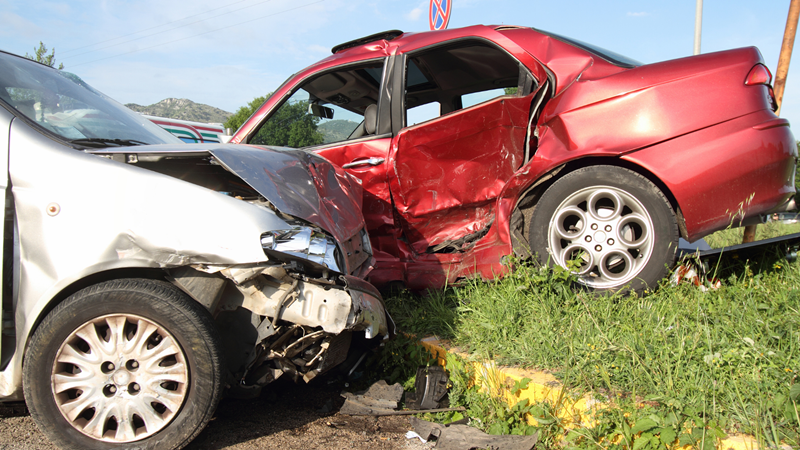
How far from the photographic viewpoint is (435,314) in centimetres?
334

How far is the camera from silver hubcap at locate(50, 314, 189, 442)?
2156 mm

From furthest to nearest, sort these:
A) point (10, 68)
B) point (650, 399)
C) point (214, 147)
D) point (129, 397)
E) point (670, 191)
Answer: point (670, 191), point (10, 68), point (214, 147), point (129, 397), point (650, 399)

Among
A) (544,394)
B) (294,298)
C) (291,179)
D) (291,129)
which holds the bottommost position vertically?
(544,394)

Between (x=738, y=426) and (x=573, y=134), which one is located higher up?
(x=573, y=134)

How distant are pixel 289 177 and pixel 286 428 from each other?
1.31m

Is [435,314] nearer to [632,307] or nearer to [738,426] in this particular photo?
[632,307]

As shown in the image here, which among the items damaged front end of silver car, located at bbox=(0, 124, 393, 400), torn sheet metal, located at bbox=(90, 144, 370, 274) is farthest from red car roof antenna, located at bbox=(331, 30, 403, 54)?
damaged front end of silver car, located at bbox=(0, 124, 393, 400)

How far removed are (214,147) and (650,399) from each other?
2.26 meters

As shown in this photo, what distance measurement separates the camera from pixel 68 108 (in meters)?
2.82

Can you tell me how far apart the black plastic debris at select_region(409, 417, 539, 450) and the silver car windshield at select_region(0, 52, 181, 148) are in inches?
85.5

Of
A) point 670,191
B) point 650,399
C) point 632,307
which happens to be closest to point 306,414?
point 650,399

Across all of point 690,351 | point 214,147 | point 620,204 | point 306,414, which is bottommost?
point 306,414

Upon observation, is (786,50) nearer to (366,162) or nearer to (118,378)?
(366,162)

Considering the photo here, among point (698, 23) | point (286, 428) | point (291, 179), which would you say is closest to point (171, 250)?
point (291, 179)
